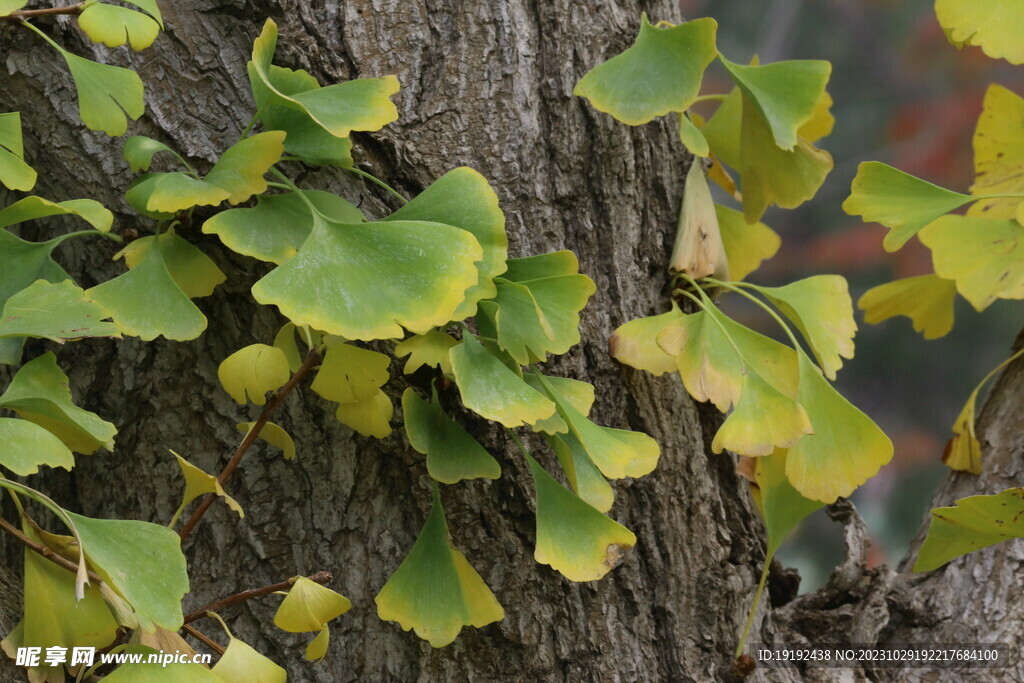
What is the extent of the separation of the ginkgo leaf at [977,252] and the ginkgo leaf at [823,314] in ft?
0.22

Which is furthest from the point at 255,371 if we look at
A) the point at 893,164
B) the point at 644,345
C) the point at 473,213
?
the point at 893,164

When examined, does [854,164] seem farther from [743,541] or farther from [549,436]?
[549,436]

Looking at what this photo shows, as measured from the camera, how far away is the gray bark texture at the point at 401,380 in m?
0.54

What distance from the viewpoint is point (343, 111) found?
46 cm

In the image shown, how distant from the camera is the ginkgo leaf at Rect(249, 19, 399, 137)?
450mm

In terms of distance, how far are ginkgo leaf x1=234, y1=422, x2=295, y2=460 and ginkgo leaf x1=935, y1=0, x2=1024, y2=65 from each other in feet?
1.65

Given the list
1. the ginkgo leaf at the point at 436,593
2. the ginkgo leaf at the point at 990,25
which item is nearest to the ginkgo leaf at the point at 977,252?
the ginkgo leaf at the point at 990,25

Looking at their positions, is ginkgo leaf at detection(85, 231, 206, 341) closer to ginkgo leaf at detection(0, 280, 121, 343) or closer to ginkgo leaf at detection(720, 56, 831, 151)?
ginkgo leaf at detection(0, 280, 121, 343)

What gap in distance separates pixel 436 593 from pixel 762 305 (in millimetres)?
287

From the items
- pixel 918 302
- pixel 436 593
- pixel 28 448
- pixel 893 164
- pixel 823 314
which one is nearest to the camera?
pixel 28 448

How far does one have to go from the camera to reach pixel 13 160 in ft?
1.51

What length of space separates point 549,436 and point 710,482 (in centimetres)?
20

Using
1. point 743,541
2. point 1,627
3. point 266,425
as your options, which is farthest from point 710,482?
point 1,627

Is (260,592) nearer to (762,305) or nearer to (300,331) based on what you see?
(300,331)
